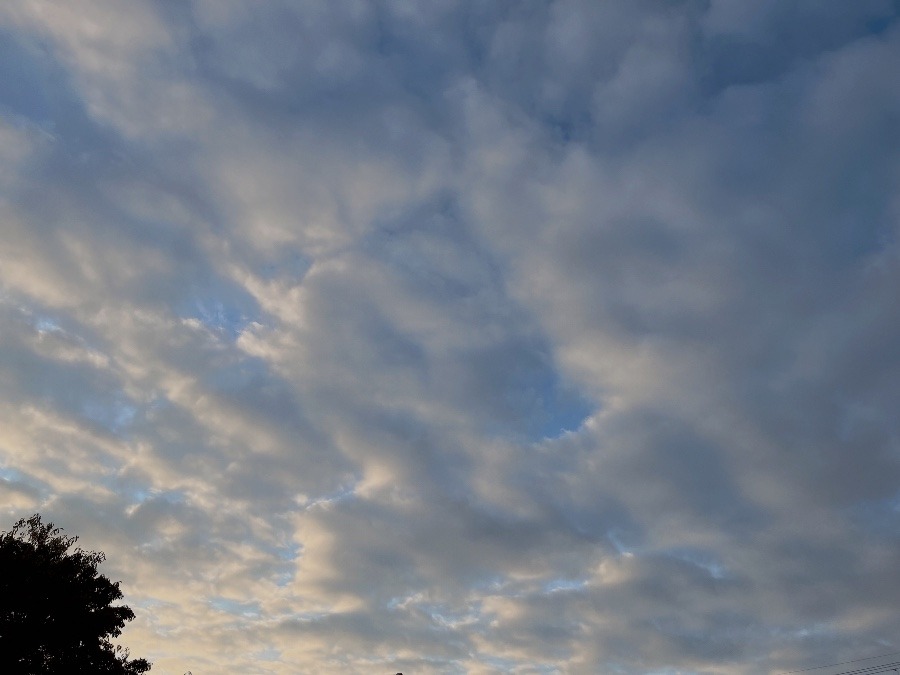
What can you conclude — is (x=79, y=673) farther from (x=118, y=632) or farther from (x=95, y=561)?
(x=95, y=561)

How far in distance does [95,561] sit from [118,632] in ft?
23.6

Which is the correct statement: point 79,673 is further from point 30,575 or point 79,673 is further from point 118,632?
point 30,575

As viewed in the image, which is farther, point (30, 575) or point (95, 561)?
point (95, 561)

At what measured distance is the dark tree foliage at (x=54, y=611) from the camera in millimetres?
59844

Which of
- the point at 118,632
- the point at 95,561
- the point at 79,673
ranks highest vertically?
the point at 95,561

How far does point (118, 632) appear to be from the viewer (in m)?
66.6

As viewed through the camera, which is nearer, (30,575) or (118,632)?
(30,575)

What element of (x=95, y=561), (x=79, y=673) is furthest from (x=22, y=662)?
(x=95, y=561)

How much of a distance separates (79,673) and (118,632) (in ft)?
16.7

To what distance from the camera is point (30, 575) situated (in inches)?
2405

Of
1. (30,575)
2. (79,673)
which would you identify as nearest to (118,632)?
(79,673)

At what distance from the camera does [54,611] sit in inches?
2446

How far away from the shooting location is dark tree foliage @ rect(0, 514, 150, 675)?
59.8 metres

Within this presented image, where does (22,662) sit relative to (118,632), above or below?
below
